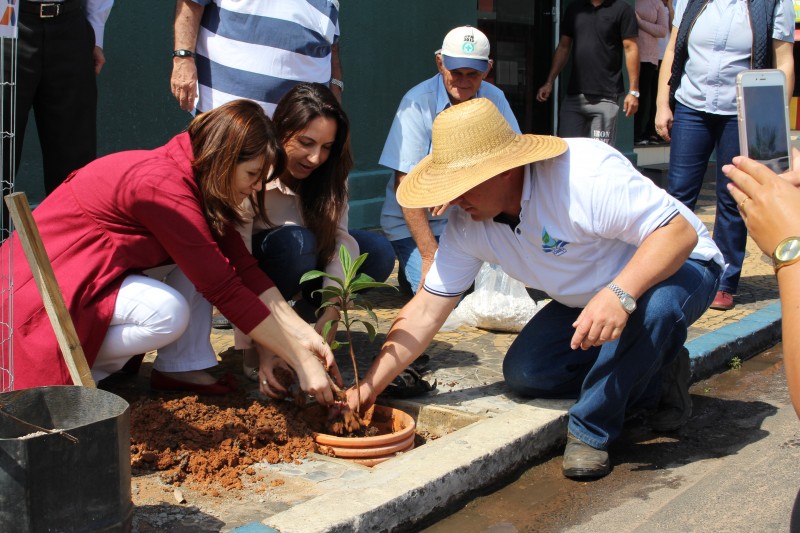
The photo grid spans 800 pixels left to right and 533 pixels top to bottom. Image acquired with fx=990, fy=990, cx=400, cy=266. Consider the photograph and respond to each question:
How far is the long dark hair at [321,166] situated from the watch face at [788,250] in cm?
268

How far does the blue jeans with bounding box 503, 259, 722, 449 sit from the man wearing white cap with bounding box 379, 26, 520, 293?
49.7 inches

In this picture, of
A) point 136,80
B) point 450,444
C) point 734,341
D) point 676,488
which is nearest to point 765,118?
point 676,488

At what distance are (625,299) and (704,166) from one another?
116 inches

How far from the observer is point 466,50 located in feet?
17.6

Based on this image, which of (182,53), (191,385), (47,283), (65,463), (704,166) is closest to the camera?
(65,463)

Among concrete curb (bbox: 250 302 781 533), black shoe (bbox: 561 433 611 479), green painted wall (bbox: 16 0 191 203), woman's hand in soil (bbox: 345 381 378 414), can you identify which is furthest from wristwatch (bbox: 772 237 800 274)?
green painted wall (bbox: 16 0 191 203)

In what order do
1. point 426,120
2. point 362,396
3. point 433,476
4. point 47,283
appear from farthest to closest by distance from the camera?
point 426,120, point 362,396, point 433,476, point 47,283

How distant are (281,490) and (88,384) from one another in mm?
798

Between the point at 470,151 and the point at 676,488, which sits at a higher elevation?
the point at 470,151

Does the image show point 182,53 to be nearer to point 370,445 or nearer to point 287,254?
point 287,254

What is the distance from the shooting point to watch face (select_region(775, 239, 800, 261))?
5.54ft

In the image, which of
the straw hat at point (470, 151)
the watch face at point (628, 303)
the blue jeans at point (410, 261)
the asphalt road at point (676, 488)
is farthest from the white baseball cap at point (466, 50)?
the watch face at point (628, 303)

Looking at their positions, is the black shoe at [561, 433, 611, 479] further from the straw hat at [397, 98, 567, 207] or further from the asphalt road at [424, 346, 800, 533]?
the straw hat at [397, 98, 567, 207]

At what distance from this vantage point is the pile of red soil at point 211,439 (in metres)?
3.39
